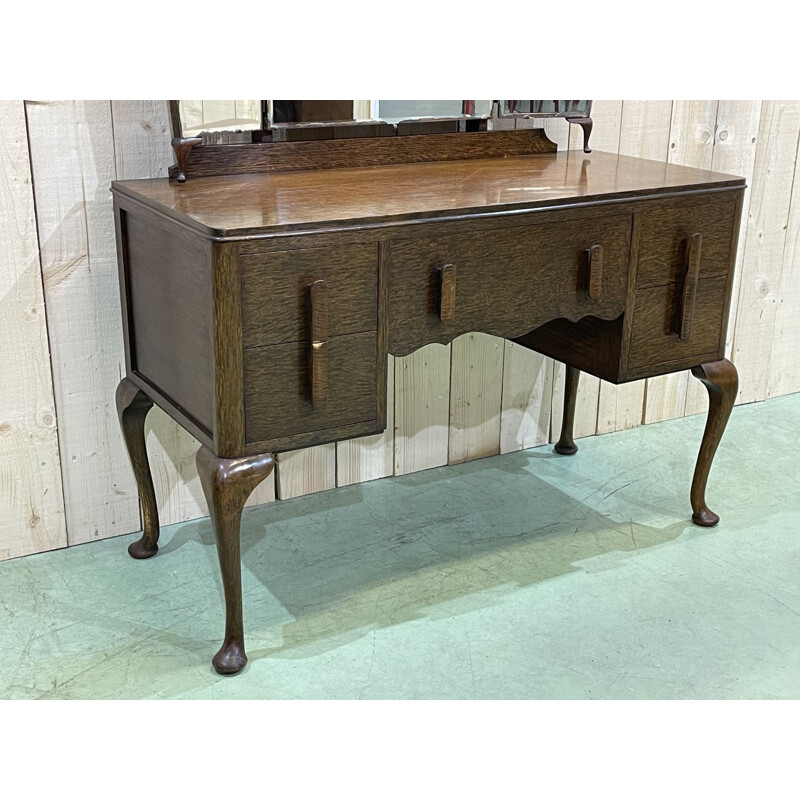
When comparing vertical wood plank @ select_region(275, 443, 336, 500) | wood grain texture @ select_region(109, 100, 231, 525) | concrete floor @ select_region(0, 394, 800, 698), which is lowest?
concrete floor @ select_region(0, 394, 800, 698)

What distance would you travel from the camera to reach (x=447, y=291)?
193 cm

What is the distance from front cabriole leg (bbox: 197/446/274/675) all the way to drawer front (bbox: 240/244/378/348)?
220 mm

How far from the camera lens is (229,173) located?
Answer: 2.15 metres

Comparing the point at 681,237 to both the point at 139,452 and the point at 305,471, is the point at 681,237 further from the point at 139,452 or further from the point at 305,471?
the point at 139,452

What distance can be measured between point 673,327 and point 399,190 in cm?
68

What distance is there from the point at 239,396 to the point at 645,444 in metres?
1.52

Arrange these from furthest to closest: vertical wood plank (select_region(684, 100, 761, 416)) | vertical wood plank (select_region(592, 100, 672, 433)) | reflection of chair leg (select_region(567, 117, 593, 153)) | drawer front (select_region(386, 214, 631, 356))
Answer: vertical wood plank (select_region(684, 100, 761, 416))
vertical wood plank (select_region(592, 100, 672, 433))
reflection of chair leg (select_region(567, 117, 593, 153))
drawer front (select_region(386, 214, 631, 356))

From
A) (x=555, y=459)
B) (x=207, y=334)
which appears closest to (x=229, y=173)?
(x=207, y=334)

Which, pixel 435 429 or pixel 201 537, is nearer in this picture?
pixel 201 537

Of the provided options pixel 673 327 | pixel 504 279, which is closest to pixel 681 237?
pixel 673 327

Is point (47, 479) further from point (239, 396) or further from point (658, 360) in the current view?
point (658, 360)

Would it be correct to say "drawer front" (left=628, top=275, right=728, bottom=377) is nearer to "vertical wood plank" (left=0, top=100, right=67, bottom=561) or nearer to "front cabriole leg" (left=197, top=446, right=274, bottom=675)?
"front cabriole leg" (left=197, top=446, right=274, bottom=675)

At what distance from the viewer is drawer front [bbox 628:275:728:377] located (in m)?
2.24

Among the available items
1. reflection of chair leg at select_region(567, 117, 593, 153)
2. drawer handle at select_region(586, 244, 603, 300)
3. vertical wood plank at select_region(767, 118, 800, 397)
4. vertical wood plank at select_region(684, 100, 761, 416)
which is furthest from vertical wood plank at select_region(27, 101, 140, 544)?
vertical wood plank at select_region(767, 118, 800, 397)
